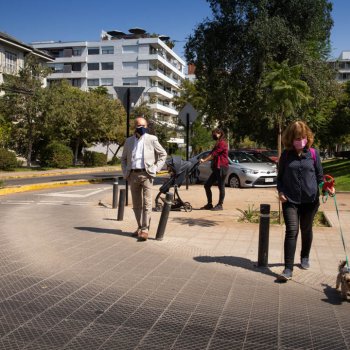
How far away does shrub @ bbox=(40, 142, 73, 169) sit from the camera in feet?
109

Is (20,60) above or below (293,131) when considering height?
above

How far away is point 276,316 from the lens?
13.7ft

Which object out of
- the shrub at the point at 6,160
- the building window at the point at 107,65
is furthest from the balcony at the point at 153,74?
the shrub at the point at 6,160

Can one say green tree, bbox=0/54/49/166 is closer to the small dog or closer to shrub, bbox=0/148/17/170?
shrub, bbox=0/148/17/170

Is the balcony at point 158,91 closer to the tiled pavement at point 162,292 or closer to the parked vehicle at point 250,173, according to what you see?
the parked vehicle at point 250,173

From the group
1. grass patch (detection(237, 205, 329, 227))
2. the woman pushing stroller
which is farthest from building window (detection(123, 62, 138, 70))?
grass patch (detection(237, 205, 329, 227))

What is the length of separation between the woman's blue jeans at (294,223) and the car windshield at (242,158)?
12.4 metres

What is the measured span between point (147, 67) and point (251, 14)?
5789 centimetres

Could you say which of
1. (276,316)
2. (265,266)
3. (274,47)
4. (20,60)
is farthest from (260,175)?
(20,60)

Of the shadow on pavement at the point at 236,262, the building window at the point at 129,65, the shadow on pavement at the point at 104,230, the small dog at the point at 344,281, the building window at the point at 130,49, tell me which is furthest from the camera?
the building window at the point at 129,65

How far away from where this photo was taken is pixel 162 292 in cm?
480

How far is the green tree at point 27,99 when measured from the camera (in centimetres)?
3041

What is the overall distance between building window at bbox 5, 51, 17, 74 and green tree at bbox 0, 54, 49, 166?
813 centimetres

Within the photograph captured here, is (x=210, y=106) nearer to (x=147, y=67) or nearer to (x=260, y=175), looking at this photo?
(x=260, y=175)
